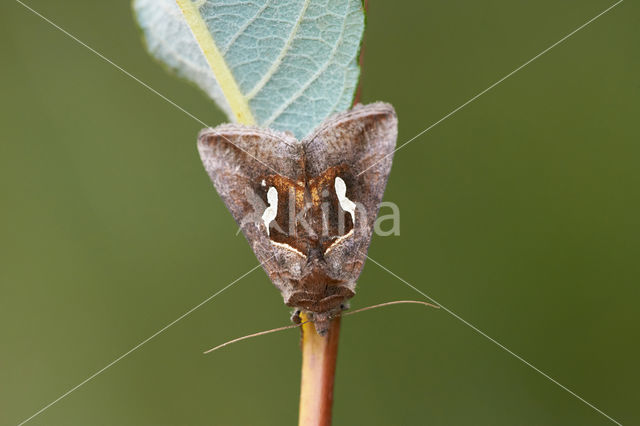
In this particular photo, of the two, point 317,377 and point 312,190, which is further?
point 312,190

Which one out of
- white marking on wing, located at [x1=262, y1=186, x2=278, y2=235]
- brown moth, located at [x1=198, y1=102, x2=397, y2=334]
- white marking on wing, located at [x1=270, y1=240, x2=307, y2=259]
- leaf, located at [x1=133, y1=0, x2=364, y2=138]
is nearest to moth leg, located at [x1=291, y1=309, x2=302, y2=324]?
brown moth, located at [x1=198, y1=102, x2=397, y2=334]

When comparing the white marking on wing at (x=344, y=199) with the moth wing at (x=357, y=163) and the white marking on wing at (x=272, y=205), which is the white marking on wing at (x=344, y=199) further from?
the white marking on wing at (x=272, y=205)

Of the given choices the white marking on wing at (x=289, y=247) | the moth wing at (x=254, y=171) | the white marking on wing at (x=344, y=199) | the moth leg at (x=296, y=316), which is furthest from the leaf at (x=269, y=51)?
the moth leg at (x=296, y=316)

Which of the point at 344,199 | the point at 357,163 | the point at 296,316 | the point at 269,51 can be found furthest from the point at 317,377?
the point at 269,51

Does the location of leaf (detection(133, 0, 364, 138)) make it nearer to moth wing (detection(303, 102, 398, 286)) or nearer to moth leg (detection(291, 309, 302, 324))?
moth wing (detection(303, 102, 398, 286))

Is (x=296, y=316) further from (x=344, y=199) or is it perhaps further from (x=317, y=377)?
(x=317, y=377)

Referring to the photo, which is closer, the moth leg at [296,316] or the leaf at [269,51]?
the leaf at [269,51]

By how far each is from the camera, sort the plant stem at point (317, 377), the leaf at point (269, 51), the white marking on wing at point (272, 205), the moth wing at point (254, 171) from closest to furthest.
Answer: the plant stem at point (317, 377) < the leaf at point (269, 51) < the moth wing at point (254, 171) < the white marking on wing at point (272, 205)

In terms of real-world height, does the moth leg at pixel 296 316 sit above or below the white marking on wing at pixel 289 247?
below

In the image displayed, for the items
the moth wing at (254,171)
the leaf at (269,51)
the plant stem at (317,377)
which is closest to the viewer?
the plant stem at (317,377)
